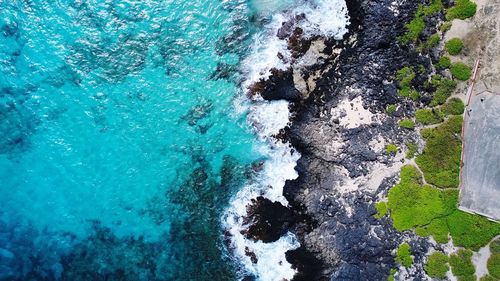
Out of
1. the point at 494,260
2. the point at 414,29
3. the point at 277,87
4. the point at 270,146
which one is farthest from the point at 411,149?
the point at 277,87

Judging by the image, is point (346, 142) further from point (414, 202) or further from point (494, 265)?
point (494, 265)

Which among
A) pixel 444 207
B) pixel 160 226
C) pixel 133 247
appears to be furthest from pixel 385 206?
pixel 133 247

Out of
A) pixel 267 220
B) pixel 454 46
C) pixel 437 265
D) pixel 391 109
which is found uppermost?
pixel 454 46

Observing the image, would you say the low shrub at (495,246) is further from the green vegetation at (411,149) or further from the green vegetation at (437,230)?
the green vegetation at (411,149)

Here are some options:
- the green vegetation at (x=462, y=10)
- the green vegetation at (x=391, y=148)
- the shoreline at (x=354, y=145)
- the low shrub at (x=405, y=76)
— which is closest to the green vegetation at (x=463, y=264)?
the shoreline at (x=354, y=145)

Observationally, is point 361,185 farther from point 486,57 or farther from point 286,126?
point 486,57

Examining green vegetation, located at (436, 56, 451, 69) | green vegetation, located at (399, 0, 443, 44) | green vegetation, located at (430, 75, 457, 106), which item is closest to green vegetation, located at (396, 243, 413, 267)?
green vegetation, located at (430, 75, 457, 106)
